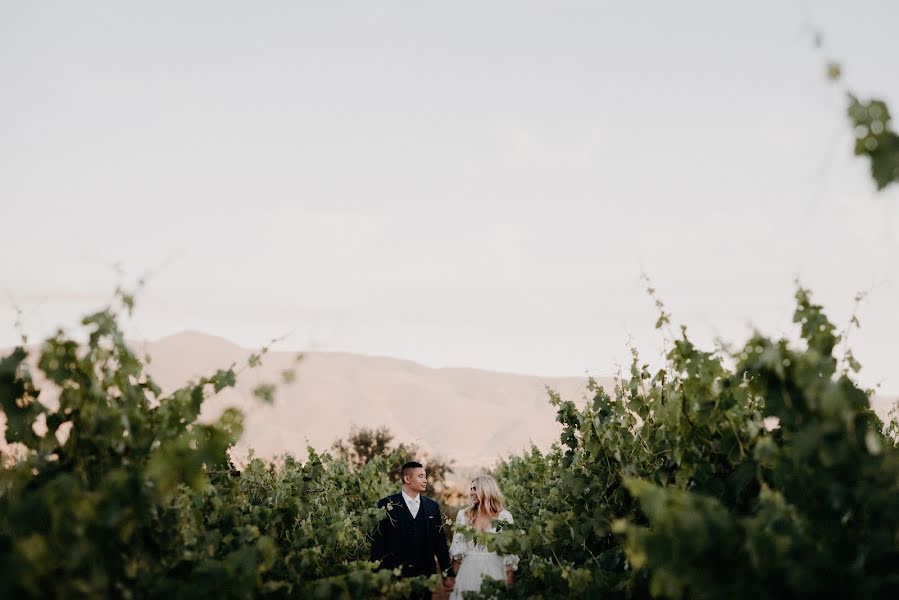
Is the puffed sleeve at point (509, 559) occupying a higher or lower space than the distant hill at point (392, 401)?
lower

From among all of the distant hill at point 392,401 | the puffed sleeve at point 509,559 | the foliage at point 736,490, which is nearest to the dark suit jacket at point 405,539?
the puffed sleeve at point 509,559

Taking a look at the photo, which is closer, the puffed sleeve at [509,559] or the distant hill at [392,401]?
the puffed sleeve at [509,559]

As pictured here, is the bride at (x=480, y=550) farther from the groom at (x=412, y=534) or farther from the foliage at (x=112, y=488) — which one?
the foliage at (x=112, y=488)

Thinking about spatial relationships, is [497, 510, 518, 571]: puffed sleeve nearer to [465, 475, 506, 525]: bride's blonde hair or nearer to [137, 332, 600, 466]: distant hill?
[465, 475, 506, 525]: bride's blonde hair

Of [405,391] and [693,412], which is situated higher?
[405,391]

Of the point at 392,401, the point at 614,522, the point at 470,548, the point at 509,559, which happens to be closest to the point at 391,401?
the point at 392,401

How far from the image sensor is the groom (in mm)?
7930

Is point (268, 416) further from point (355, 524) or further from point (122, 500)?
point (122, 500)

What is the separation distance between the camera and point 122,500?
9.12 ft

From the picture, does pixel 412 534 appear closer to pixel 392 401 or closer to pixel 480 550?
pixel 480 550

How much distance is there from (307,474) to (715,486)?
5450 millimetres

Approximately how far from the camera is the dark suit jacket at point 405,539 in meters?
7.92

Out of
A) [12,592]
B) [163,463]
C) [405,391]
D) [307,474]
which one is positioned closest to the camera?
[12,592]

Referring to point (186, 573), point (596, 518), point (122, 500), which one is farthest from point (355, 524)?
point (122, 500)
